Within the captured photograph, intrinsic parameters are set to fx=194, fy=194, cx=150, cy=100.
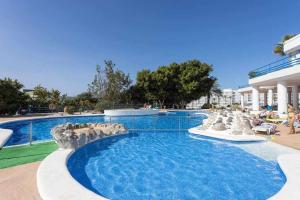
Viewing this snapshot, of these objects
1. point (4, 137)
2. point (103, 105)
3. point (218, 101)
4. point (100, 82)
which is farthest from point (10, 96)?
point (218, 101)

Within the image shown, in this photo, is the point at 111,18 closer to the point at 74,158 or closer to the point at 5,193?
the point at 74,158

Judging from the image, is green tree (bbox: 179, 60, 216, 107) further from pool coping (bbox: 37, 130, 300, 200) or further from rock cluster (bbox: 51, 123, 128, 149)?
pool coping (bbox: 37, 130, 300, 200)

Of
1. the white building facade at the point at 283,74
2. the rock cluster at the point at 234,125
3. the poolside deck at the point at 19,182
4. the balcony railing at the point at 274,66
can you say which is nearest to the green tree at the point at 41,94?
the rock cluster at the point at 234,125

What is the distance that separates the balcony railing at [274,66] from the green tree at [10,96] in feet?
89.2

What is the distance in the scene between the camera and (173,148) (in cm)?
843

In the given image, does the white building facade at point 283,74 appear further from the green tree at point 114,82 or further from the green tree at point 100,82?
the green tree at point 100,82

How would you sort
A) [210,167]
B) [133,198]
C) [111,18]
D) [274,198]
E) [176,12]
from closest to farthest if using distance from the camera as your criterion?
[274,198], [133,198], [210,167], [111,18], [176,12]

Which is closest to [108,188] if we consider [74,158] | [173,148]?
[74,158]

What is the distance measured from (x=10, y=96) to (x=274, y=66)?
2789cm

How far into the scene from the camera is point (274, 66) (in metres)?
16.0

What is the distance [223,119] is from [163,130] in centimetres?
377

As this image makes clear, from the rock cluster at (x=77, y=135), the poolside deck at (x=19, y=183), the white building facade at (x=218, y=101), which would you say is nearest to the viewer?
the poolside deck at (x=19, y=183)

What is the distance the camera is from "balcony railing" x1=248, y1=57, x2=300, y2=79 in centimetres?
1373

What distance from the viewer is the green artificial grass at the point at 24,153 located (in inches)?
216
